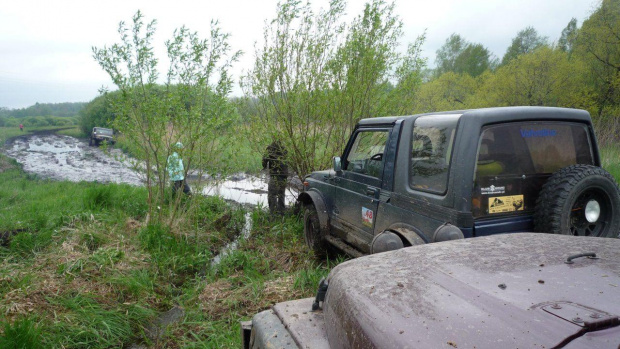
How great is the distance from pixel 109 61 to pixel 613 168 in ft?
34.3

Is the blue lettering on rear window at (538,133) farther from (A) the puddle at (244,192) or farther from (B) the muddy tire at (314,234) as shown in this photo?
(A) the puddle at (244,192)

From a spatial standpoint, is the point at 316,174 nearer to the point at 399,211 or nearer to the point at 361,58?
the point at 399,211

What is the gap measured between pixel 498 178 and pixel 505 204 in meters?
0.20

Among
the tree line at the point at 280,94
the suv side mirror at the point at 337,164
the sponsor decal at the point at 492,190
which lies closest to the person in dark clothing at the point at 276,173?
the tree line at the point at 280,94

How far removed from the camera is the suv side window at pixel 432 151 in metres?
2.98

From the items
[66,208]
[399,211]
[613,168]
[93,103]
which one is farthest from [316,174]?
[93,103]

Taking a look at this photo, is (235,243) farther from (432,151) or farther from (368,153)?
(432,151)

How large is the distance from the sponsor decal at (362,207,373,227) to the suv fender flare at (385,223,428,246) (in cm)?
53

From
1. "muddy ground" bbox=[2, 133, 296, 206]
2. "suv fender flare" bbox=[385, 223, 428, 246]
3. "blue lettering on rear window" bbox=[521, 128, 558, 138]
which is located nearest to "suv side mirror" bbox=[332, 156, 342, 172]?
"suv fender flare" bbox=[385, 223, 428, 246]

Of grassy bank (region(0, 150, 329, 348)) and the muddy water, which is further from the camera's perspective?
the muddy water

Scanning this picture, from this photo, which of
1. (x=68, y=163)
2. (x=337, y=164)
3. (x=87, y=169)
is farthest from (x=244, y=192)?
(x=68, y=163)

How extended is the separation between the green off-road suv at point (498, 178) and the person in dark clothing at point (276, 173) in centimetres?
411

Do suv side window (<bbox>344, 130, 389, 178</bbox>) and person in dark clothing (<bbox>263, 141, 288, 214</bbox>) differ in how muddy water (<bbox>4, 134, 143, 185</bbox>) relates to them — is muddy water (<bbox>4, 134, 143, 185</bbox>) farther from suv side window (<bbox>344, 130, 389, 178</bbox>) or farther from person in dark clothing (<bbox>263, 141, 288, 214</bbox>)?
suv side window (<bbox>344, 130, 389, 178</bbox>)

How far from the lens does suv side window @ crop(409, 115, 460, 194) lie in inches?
117
